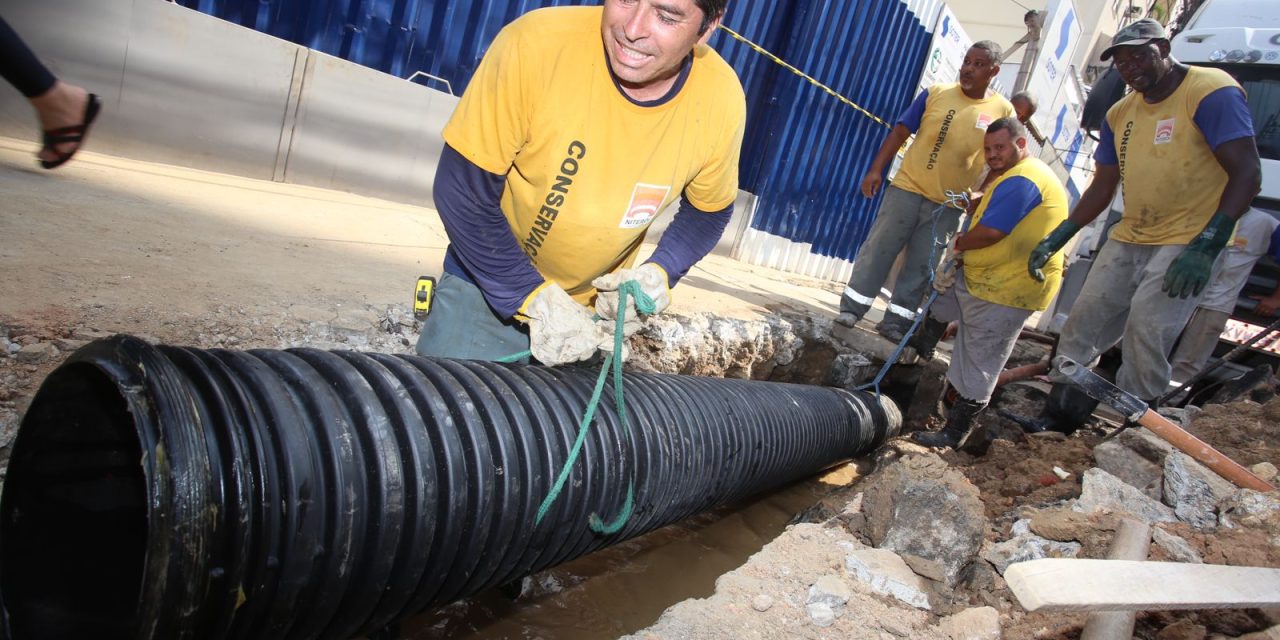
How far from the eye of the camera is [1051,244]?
365 cm

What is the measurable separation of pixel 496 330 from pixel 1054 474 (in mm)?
2721

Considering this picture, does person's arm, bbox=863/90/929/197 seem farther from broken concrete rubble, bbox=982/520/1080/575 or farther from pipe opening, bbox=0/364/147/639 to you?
pipe opening, bbox=0/364/147/639

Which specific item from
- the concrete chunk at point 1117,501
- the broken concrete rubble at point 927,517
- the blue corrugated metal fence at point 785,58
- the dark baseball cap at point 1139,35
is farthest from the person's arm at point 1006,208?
the blue corrugated metal fence at point 785,58

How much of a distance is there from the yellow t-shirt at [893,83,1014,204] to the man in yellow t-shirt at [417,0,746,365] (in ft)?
9.86

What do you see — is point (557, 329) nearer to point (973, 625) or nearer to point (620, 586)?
point (620, 586)

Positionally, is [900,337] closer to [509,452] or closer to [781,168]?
[781,168]

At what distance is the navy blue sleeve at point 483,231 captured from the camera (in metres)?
1.71

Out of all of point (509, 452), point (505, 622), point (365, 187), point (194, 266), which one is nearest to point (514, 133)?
point (509, 452)

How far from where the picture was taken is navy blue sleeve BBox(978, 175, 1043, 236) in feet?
12.0

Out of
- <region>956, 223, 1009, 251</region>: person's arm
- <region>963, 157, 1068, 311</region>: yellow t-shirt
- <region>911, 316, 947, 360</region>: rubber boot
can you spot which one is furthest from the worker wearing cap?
<region>911, 316, 947, 360</region>: rubber boot

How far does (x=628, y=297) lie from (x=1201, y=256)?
9.76ft

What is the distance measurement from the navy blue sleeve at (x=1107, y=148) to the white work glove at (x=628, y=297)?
3.28 metres

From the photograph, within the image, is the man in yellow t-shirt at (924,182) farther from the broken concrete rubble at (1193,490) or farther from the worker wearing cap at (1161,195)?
the broken concrete rubble at (1193,490)

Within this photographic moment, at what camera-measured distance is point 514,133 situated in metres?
1.74
